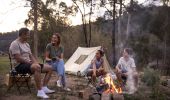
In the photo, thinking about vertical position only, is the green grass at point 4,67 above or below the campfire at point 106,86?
below

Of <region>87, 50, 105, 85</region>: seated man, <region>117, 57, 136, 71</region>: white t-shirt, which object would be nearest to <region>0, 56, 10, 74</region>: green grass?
<region>87, 50, 105, 85</region>: seated man

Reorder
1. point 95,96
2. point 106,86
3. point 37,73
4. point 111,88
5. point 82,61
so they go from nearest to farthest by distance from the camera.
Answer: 1. point 37,73
2. point 95,96
3. point 111,88
4. point 106,86
5. point 82,61

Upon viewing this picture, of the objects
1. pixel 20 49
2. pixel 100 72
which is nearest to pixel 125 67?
pixel 100 72

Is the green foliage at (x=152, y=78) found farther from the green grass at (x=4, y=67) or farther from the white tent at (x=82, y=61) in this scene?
the green grass at (x=4, y=67)

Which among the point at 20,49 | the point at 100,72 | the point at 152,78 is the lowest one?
the point at 152,78

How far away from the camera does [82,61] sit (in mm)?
14039

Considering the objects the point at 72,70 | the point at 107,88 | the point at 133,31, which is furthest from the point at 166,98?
the point at 133,31

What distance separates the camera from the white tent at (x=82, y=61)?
13516 millimetres

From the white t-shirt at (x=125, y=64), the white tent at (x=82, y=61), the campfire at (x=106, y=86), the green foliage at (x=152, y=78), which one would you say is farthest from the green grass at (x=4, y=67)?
the campfire at (x=106, y=86)

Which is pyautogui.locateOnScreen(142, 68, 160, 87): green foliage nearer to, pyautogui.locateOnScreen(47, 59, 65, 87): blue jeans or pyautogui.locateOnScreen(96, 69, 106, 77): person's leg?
pyautogui.locateOnScreen(96, 69, 106, 77): person's leg

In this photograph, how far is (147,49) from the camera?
80.5ft

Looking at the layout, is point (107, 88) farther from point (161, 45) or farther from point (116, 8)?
point (161, 45)

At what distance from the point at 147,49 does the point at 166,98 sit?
16.4m

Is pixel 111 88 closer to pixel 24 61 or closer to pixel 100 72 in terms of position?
pixel 100 72
